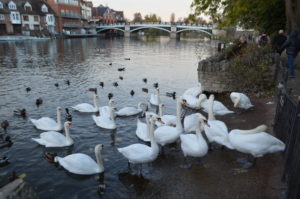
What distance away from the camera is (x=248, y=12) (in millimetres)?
22484

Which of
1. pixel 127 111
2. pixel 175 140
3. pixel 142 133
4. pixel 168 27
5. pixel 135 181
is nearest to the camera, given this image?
pixel 135 181

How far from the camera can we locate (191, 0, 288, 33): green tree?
57.3 feet

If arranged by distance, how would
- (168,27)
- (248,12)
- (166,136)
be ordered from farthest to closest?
(168,27), (248,12), (166,136)

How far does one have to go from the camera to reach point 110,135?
9.47 metres

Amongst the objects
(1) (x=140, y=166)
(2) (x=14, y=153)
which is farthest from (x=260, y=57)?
(2) (x=14, y=153)

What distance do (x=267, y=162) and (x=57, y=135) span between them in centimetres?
657

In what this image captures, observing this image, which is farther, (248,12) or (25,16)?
(25,16)

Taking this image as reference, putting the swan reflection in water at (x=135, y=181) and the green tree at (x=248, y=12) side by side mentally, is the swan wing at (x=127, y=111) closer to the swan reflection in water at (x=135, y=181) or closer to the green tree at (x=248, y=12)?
the swan reflection in water at (x=135, y=181)

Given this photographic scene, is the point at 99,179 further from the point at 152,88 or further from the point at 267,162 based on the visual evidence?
the point at 152,88

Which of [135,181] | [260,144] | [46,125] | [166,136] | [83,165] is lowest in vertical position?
[135,181]

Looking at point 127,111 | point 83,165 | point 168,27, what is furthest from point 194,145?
point 168,27

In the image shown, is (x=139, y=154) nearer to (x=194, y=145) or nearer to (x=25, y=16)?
(x=194, y=145)

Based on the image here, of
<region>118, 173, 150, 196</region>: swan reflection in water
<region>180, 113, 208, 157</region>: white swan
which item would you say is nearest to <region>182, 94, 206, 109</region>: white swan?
<region>180, 113, 208, 157</region>: white swan

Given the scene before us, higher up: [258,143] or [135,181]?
[258,143]
